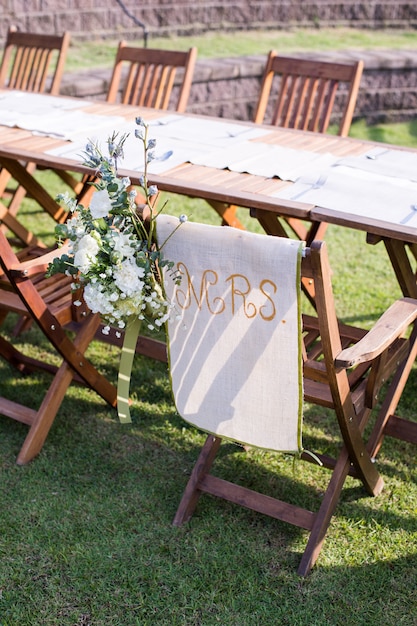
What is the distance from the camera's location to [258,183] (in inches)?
114

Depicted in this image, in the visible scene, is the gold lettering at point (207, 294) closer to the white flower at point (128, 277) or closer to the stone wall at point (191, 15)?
the white flower at point (128, 277)

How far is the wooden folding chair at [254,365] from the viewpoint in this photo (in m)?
2.05

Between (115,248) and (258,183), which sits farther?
(258,183)

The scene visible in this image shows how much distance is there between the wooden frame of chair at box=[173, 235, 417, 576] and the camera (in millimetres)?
2078

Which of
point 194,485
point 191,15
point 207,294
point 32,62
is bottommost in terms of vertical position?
Result: point 194,485

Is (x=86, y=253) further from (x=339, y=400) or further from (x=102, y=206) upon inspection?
(x=339, y=400)

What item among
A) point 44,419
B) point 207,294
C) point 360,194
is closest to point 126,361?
point 207,294

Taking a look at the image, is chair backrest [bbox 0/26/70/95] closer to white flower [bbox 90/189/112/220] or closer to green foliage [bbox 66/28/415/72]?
green foliage [bbox 66/28/415/72]

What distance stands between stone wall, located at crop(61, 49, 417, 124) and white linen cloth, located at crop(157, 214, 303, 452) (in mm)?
4478

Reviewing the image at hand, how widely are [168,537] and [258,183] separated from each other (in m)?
1.32

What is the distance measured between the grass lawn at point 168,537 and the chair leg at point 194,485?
4 centimetres

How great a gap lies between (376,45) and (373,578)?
8.74 metres

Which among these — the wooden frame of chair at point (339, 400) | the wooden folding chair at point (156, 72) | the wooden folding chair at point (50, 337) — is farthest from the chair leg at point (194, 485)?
the wooden folding chair at point (156, 72)

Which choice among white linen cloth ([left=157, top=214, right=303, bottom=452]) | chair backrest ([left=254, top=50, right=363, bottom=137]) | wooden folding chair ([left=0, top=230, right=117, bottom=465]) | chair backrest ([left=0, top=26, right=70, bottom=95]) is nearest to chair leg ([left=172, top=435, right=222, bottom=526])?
white linen cloth ([left=157, top=214, right=303, bottom=452])
